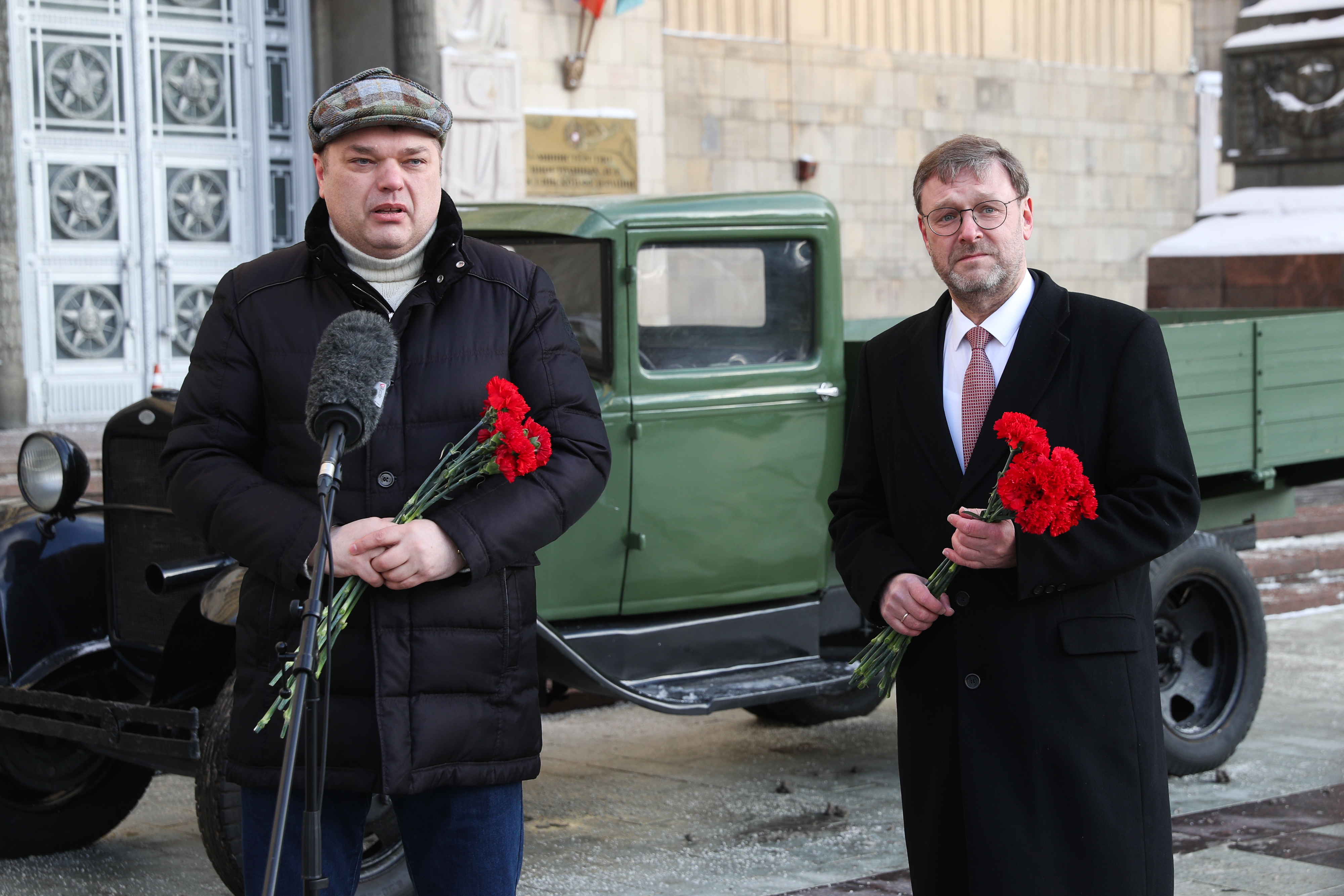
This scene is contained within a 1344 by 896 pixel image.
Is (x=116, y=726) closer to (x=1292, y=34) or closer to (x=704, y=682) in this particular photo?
(x=704, y=682)

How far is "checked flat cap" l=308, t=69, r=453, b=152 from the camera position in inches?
104

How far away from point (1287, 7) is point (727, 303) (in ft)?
29.9

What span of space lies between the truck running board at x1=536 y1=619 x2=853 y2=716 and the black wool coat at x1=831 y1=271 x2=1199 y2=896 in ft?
5.58

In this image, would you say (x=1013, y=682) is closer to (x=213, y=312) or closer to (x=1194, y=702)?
(x=213, y=312)


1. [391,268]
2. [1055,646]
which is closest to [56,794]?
[391,268]

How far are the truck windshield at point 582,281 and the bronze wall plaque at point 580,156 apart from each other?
7169 millimetres

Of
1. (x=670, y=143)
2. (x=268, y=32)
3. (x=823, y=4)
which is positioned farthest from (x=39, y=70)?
(x=823, y=4)

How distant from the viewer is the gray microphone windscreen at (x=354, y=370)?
2.32m

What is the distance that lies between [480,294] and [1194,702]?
4.08 meters

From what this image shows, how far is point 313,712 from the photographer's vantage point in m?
2.35

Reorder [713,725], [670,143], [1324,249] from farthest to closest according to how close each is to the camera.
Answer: [670,143] → [1324,249] → [713,725]

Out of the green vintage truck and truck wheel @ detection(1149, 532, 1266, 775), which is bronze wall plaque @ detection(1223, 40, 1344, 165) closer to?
truck wheel @ detection(1149, 532, 1266, 775)

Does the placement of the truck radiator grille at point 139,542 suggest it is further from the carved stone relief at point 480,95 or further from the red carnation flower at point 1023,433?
the carved stone relief at point 480,95

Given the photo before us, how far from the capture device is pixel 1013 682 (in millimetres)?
2748
